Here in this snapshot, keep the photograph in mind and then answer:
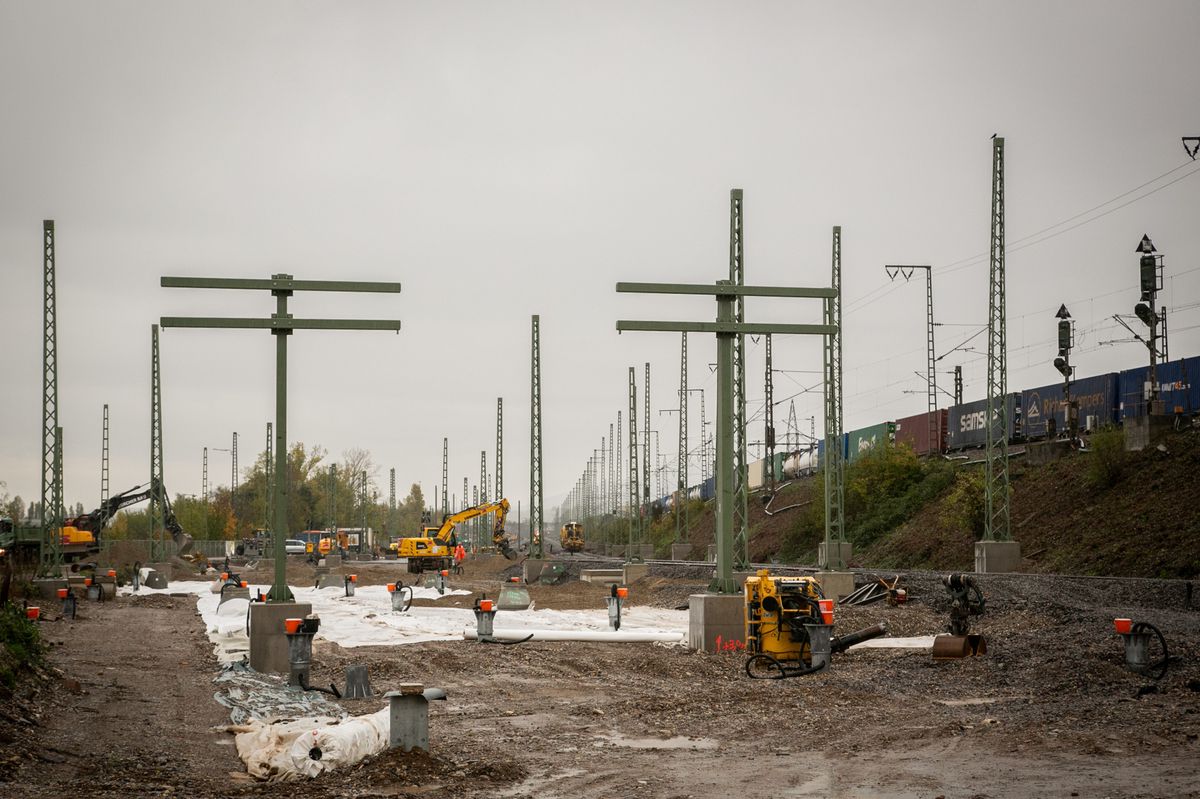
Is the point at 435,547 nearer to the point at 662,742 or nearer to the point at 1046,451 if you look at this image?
the point at 1046,451

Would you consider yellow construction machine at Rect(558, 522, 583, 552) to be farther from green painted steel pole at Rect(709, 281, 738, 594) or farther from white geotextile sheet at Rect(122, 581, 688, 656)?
green painted steel pole at Rect(709, 281, 738, 594)

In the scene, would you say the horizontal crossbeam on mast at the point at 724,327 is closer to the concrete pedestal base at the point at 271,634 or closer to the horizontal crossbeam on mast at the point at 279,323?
the horizontal crossbeam on mast at the point at 279,323

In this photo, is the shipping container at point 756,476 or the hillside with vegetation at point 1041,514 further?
the shipping container at point 756,476

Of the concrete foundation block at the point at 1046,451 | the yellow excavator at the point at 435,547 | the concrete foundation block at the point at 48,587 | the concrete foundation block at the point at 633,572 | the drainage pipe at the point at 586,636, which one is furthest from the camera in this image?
the yellow excavator at the point at 435,547

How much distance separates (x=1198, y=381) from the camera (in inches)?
1911

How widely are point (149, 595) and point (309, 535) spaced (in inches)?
2509

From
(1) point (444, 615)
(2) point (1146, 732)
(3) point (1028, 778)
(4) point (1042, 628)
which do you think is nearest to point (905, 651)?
(4) point (1042, 628)

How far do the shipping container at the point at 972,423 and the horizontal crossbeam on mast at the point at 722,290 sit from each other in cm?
4201

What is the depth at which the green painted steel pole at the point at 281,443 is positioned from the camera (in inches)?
766

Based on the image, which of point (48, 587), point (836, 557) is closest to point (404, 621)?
point (836, 557)

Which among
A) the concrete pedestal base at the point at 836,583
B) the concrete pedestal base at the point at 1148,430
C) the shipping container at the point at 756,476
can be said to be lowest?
the concrete pedestal base at the point at 836,583

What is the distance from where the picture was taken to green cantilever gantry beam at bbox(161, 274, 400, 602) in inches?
762

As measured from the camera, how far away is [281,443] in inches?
776

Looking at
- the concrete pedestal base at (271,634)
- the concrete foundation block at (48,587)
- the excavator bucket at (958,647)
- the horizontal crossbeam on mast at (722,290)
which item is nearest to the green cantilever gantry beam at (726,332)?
the horizontal crossbeam on mast at (722,290)
